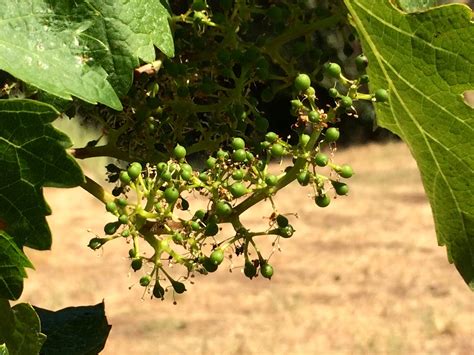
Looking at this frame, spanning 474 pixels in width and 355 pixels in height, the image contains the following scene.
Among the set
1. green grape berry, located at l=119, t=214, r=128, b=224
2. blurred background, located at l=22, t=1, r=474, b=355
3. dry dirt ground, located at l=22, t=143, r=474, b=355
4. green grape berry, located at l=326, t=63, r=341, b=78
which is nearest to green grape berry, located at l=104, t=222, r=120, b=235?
green grape berry, located at l=119, t=214, r=128, b=224

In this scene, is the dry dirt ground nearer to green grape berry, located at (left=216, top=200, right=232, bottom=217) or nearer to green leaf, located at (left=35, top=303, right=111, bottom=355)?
green leaf, located at (left=35, top=303, right=111, bottom=355)

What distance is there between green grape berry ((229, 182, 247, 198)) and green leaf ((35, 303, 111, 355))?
34 cm

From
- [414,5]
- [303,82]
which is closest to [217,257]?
[303,82]

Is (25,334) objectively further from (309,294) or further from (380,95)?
(309,294)

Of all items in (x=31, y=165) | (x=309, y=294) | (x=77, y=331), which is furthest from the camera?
(x=309, y=294)

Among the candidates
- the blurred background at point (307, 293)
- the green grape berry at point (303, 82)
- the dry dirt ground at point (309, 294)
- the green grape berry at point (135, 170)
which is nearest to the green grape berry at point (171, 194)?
the green grape berry at point (135, 170)

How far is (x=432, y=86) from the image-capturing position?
0.84 meters

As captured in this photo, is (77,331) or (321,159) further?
(77,331)

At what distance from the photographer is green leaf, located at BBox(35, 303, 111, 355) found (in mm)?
1057

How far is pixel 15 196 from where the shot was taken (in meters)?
0.74

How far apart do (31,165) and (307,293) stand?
4368mm

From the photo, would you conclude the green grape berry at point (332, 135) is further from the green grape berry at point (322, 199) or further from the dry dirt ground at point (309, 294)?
the dry dirt ground at point (309, 294)

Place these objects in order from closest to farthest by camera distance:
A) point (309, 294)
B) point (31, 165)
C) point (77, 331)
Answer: point (31, 165), point (77, 331), point (309, 294)

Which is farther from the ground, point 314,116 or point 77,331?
point 314,116
